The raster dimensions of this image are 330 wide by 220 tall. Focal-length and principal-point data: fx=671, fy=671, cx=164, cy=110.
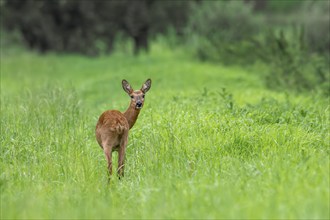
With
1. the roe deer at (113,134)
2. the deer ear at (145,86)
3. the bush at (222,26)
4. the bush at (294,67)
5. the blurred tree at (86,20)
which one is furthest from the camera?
the blurred tree at (86,20)

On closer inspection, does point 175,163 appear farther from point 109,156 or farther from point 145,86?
point 145,86

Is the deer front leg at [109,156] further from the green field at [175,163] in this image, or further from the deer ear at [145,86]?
the deer ear at [145,86]

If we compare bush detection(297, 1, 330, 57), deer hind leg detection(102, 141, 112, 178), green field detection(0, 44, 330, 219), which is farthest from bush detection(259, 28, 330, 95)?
deer hind leg detection(102, 141, 112, 178)

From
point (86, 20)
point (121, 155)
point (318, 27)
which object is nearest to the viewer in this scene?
point (121, 155)

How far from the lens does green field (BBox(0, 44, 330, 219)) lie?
21.7 feet

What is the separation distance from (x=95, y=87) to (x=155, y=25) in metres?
15.7

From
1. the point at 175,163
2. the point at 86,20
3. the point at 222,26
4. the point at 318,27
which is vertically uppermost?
the point at 86,20

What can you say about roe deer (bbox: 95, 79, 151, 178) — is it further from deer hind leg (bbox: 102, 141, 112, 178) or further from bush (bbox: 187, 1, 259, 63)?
Result: bush (bbox: 187, 1, 259, 63)

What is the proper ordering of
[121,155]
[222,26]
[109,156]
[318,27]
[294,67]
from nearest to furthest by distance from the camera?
[109,156] → [121,155] → [294,67] → [318,27] → [222,26]

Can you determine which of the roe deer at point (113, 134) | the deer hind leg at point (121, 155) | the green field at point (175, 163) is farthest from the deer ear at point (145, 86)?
the deer hind leg at point (121, 155)

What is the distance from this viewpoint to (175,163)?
827cm

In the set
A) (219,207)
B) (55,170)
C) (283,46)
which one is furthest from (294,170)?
(283,46)

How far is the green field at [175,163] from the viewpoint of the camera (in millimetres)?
6613

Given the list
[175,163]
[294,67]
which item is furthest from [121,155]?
[294,67]
